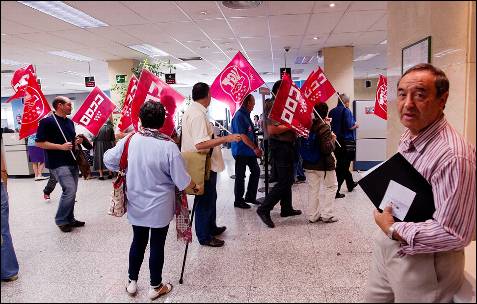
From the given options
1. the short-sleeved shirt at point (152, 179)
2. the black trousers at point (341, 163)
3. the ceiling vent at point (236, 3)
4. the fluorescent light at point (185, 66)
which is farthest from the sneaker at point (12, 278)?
the fluorescent light at point (185, 66)

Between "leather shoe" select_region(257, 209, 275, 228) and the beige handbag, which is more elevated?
the beige handbag

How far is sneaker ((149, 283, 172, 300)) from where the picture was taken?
2.15 metres

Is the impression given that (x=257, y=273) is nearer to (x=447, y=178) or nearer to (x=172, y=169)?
(x=172, y=169)

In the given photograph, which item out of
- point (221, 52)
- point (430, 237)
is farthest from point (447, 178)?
point (221, 52)

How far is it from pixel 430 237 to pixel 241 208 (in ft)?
11.4

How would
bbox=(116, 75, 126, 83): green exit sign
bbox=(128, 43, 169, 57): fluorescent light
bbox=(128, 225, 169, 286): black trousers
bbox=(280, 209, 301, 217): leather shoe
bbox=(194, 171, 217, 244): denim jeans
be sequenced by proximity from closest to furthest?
bbox=(128, 225, 169, 286): black trousers < bbox=(194, 171, 217, 244): denim jeans < bbox=(280, 209, 301, 217): leather shoe < bbox=(128, 43, 169, 57): fluorescent light < bbox=(116, 75, 126, 83): green exit sign

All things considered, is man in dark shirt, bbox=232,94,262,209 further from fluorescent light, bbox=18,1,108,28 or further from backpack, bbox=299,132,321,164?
fluorescent light, bbox=18,1,108,28

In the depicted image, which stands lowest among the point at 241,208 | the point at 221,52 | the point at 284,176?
the point at 241,208

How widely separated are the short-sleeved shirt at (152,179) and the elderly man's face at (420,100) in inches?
53.4

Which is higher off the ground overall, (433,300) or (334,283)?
(433,300)

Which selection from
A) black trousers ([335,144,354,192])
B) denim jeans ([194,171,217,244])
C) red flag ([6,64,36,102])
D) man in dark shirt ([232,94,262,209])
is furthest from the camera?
black trousers ([335,144,354,192])

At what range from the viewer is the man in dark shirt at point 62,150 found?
356 centimetres

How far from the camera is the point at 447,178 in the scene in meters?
1.00

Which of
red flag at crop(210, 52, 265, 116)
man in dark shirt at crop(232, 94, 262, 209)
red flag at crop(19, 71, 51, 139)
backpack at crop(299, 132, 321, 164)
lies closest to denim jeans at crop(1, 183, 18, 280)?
red flag at crop(19, 71, 51, 139)
